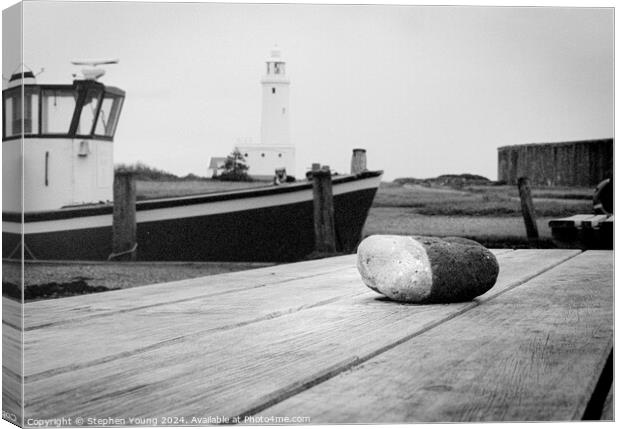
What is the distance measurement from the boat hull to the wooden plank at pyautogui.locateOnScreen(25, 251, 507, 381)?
73cm

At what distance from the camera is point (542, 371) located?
2199 millimetres

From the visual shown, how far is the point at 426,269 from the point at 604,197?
109cm

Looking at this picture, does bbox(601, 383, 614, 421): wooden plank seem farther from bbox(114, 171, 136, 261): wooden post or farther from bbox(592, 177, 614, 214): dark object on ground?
bbox(114, 171, 136, 261): wooden post

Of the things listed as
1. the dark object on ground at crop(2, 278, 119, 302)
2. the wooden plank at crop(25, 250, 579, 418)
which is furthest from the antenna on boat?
the wooden plank at crop(25, 250, 579, 418)

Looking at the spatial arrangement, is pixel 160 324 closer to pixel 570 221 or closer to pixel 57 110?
pixel 57 110

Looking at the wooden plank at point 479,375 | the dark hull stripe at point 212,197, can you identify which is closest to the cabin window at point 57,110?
the dark hull stripe at point 212,197

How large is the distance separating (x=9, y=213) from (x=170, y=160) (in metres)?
0.81

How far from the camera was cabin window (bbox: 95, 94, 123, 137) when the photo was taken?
3.56 m

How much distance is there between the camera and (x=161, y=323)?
2760mm

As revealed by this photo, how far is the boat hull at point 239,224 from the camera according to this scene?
4055 millimetres

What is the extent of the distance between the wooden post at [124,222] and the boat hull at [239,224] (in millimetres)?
31

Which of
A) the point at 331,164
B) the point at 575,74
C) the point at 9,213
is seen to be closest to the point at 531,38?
the point at 575,74

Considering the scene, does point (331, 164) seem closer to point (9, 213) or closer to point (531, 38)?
point (531, 38)

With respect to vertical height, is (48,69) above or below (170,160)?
above
